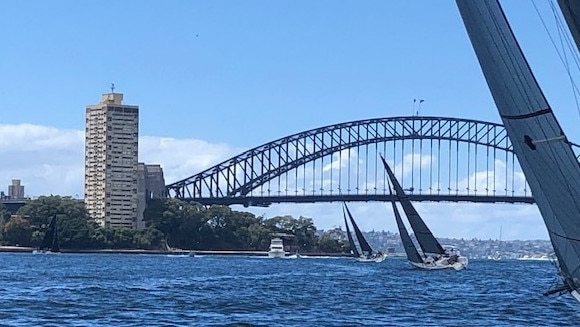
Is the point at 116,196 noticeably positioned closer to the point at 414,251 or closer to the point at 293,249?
the point at 293,249

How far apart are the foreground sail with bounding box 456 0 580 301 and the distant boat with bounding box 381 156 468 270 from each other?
2657 inches

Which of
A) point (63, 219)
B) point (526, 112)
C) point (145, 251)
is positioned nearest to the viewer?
point (526, 112)

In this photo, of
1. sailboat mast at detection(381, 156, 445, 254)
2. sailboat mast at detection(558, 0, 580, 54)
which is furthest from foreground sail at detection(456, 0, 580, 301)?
sailboat mast at detection(381, 156, 445, 254)

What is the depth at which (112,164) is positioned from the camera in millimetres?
189875

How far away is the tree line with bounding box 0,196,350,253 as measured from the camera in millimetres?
165000

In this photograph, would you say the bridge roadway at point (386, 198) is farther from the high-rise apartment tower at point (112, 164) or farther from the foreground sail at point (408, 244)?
the foreground sail at point (408, 244)

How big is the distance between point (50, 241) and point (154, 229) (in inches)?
893

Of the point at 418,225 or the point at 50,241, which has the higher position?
the point at 50,241

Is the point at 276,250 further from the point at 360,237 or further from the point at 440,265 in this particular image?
the point at 440,265

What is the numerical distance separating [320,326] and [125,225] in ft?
495

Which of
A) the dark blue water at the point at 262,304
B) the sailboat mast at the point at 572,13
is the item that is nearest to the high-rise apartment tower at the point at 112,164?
the dark blue water at the point at 262,304

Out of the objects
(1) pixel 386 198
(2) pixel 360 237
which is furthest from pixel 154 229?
(2) pixel 360 237

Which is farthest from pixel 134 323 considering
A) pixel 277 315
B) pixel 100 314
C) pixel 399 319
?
pixel 399 319

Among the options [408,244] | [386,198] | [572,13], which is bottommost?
[408,244]
